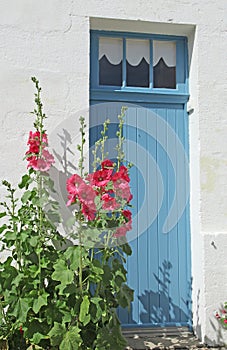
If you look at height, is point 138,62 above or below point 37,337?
above

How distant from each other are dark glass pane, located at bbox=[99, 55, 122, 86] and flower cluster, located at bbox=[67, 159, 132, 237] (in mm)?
1297

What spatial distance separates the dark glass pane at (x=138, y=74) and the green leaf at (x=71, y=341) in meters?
2.32

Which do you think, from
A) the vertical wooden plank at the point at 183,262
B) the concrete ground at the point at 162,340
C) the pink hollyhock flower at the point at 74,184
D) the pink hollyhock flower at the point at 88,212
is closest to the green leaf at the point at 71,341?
the pink hollyhock flower at the point at 88,212

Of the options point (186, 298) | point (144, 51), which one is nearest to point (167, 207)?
point (186, 298)

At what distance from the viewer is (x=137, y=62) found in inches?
183

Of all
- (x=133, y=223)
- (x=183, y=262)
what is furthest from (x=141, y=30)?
(x=183, y=262)

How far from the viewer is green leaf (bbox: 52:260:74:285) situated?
3242 mm

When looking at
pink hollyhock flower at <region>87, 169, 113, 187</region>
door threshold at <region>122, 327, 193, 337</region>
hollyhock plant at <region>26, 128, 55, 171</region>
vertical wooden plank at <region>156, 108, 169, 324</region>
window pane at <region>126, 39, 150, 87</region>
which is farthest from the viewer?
window pane at <region>126, 39, 150, 87</region>

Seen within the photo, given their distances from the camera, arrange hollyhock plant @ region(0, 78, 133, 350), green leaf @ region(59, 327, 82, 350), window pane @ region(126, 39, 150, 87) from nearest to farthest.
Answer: green leaf @ region(59, 327, 82, 350), hollyhock plant @ region(0, 78, 133, 350), window pane @ region(126, 39, 150, 87)

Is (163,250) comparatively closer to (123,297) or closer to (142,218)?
(142,218)

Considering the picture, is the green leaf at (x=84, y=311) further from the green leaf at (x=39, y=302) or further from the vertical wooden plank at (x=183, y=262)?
the vertical wooden plank at (x=183, y=262)

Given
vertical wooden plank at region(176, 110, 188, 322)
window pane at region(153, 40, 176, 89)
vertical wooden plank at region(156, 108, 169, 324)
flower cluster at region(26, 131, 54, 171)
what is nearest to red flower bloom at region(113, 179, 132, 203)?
flower cluster at region(26, 131, 54, 171)

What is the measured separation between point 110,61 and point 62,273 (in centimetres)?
213

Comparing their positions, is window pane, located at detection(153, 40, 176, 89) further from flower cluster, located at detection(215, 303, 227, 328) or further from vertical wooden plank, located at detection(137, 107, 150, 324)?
flower cluster, located at detection(215, 303, 227, 328)
